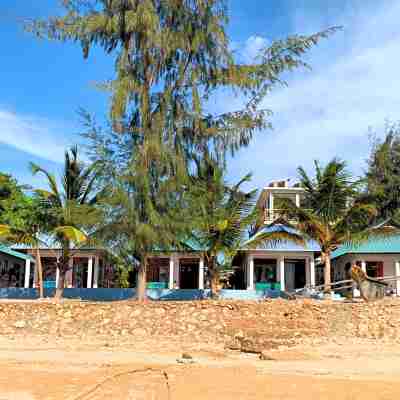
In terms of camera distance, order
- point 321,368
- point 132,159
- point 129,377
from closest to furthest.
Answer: point 129,377, point 321,368, point 132,159

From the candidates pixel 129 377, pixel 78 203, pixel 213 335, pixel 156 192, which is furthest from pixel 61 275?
pixel 129 377

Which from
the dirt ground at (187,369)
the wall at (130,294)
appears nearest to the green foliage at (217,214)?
the wall at (130,294)

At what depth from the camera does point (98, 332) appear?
49.2ft

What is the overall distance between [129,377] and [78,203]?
10.8 m

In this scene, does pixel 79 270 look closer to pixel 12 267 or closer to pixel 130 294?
pixel 12 267

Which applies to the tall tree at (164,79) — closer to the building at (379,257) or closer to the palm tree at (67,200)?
the palm tree at (67,200)

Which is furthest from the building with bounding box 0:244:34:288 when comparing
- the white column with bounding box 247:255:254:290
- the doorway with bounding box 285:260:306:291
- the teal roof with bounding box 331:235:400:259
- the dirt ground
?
the teal roof with bounding box 331:235:400:259

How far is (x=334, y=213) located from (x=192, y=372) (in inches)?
433

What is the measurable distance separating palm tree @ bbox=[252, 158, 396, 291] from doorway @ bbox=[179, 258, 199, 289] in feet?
35.1

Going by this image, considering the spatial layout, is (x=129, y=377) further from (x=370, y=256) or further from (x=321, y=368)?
(x=370, y=256)

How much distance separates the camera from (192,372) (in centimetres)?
991

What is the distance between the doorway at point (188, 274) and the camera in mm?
28781

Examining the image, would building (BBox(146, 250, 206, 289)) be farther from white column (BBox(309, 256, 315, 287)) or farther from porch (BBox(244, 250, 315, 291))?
white column (BBox(309, 256, 315, 287))

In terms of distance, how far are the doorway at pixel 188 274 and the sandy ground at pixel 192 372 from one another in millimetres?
14706
